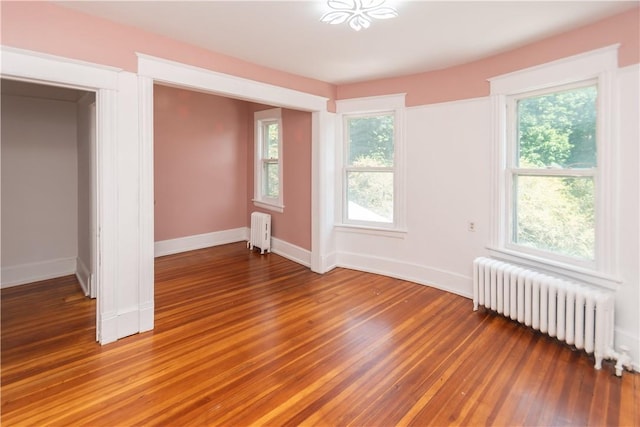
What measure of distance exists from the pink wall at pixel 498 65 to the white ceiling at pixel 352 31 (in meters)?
0.09

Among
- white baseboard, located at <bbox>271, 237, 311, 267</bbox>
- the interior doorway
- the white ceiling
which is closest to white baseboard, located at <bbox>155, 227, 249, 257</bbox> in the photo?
white baseboard, located at <bbox>271, 237, 311, 267</bbox>

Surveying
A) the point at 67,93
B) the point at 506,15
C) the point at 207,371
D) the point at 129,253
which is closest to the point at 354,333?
the point at 207,371

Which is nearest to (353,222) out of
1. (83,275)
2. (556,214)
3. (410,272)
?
(410,272)

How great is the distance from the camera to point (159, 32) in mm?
2844

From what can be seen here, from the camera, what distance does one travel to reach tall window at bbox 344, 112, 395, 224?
174 inches

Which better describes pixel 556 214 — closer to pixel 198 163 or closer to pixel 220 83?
pixel 220 83

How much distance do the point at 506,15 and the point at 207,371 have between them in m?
3.43

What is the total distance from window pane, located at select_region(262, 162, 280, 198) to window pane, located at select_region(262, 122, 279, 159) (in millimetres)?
160

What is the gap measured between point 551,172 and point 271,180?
13.8ft

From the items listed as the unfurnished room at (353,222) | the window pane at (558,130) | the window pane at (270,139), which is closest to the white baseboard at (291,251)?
the unfurnished room at (353,222)

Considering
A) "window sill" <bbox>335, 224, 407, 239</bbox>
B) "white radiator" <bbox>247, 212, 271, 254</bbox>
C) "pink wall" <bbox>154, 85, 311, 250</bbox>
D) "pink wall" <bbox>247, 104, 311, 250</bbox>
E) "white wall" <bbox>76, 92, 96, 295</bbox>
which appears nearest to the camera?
"white wall" <bbox>76, 92, 96, 295</bbox>

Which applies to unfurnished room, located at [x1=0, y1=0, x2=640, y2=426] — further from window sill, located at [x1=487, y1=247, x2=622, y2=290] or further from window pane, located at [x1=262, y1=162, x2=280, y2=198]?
window pane, located at [x1=262, y1=162, x2=280, y2=198]

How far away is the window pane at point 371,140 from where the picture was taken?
441cm

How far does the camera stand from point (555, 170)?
296cm
